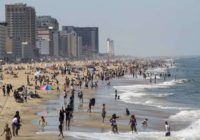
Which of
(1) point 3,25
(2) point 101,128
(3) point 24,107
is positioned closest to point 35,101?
(3) point 24,107

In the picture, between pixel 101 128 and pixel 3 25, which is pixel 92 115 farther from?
pixel 3 25

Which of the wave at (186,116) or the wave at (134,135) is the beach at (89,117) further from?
the wave at (186,116)

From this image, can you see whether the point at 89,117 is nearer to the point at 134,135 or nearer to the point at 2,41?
the point at 134,135

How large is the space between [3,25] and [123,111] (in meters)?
161

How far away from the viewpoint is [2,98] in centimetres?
4309

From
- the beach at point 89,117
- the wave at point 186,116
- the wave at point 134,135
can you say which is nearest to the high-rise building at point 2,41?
the beach at point 89,117

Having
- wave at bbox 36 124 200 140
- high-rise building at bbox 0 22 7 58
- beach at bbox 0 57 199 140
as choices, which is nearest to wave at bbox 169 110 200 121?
beach at bbox 0 57 199 140

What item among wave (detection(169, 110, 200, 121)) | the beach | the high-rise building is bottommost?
wave (detection(169, 110, 200, 121))

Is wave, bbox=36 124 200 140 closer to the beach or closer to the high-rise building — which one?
the beach

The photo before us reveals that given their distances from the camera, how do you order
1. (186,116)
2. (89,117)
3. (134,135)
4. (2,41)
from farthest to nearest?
(2,41)
(186,116)
(89,117)
(134,135)

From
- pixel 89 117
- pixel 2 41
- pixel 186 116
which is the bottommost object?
pixel 186 116

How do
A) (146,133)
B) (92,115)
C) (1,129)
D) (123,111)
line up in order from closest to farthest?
(1,129) < (146,133) < (92,115) < (123,111)

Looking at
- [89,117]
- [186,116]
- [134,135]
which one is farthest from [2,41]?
[134,135]

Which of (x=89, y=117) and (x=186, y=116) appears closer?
(x=89, y=117)
